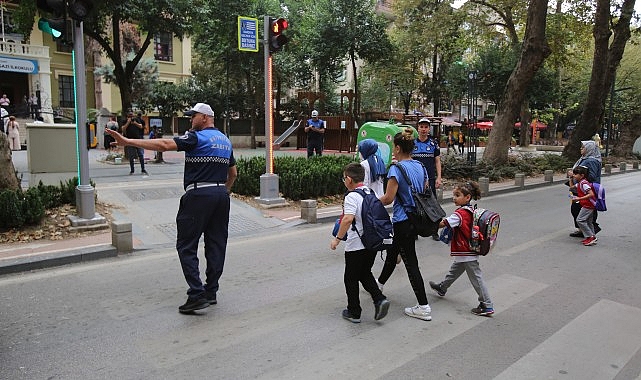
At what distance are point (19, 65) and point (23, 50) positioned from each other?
1194mm

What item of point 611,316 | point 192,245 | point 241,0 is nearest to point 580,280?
point 611,316

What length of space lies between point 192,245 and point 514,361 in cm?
289

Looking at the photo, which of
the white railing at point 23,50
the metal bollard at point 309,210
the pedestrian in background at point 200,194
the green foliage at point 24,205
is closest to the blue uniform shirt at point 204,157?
the pedestrian in background at point 200,194

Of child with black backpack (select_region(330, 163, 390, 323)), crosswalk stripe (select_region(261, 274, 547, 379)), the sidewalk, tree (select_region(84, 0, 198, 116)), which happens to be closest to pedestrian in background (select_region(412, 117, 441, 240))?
the sidewalk

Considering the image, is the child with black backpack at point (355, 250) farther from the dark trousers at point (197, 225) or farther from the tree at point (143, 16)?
the tree at point (143, 16)

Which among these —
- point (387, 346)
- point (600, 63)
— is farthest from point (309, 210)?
point (600, 63)

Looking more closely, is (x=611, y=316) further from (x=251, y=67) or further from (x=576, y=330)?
(x=251, y=67)

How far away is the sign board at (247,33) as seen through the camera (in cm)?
960

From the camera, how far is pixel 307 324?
447 cm

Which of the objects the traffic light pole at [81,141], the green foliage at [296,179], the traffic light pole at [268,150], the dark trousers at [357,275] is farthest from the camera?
the green foliage at [296,179]

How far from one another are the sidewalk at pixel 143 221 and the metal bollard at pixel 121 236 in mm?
95

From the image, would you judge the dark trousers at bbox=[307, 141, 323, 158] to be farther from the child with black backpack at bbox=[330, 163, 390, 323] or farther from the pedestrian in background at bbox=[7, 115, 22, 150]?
the pedestrian in background at bbox=[7, 115, 22, 150]

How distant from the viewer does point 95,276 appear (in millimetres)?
5809

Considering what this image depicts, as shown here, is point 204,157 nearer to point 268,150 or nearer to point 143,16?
point 268,150
